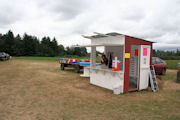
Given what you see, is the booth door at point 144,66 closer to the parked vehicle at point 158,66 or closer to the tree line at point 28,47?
the parked vehicle at point 158,66

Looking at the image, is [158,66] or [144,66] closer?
[144,66]

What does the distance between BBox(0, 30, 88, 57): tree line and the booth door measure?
6077cm

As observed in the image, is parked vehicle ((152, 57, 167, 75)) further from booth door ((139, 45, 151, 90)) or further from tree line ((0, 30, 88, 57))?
tree line ((0, 30, 88, 57))

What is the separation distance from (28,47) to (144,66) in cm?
6260

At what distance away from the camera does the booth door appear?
22.3ft

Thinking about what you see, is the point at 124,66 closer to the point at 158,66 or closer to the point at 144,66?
the point at 144,66

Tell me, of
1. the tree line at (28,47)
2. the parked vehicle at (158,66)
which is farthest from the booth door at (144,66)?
the tree line at (28,47)

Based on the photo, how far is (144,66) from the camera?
22.8 ft

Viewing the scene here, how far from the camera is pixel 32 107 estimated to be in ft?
14.6

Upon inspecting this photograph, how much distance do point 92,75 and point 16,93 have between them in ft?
12.8

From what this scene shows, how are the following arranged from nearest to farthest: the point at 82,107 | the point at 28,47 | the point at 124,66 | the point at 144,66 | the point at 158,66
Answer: the point at 82,107, the point at 124,66, the point at 144,66, the point at 158,66, the point at 28,47

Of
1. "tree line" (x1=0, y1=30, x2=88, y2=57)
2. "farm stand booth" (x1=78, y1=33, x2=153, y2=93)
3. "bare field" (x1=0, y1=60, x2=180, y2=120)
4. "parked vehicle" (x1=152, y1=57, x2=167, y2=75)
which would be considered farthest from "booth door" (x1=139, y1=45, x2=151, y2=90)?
"tree line" (x1=0, y1=30, x2=88, y2=57)

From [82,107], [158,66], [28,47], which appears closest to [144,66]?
[82,107]

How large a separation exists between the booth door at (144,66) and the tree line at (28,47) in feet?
199
